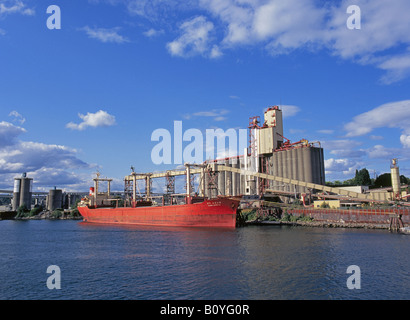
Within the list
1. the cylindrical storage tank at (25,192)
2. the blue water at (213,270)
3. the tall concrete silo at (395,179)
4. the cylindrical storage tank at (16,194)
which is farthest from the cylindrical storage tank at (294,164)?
the cylindrical storage tank at (16,194)

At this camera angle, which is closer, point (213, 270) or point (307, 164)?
point (213, 270)

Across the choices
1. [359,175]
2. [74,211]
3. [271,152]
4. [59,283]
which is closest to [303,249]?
[59,283]

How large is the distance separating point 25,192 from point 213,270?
186 m

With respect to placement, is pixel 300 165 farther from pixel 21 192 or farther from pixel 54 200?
pixel 21 192

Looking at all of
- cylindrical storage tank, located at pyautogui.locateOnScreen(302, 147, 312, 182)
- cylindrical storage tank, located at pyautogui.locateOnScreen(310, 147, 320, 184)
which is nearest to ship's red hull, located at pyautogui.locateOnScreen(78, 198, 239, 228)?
cylindrical storage tank, located at pyautogui.locateOnScreen(302, 147, 312, 182)

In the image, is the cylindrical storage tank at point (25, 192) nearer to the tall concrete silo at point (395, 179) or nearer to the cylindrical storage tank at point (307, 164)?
the cylindrical storage tank at point (307, 164)

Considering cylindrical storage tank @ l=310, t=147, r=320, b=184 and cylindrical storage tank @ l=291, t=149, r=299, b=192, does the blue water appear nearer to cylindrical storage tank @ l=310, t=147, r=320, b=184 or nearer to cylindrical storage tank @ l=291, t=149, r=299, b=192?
cylindrical storage tank @ l=310, t=147, r=320, b=184

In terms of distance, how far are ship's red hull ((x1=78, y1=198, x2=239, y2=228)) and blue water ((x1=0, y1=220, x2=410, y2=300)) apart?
1961 cm

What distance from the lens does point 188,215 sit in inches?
2507

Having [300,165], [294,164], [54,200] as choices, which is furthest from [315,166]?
[54,200]

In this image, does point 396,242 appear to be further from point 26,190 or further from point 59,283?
point 26,190

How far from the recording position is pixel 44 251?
126 feet

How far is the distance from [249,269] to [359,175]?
116916mm

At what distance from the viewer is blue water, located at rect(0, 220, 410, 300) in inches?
811
